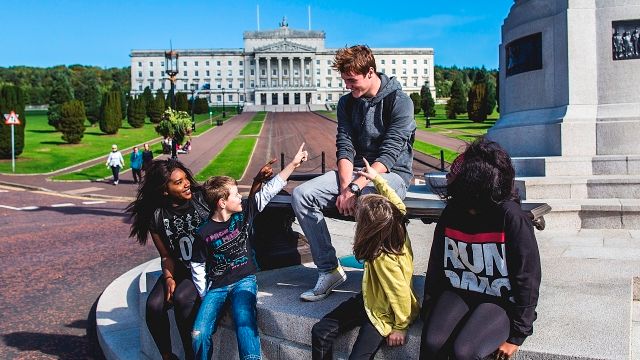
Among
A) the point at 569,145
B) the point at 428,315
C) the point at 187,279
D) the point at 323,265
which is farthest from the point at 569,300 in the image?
the point at 569,145

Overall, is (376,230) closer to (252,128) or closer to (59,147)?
(59,147)

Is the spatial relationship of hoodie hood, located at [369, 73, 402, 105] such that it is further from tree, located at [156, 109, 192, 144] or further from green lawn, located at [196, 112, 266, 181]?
green lawn, located at [196, 112, 266, 181]

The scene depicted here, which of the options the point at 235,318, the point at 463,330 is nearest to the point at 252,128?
the point at 235,318

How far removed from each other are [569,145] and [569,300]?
4.80m

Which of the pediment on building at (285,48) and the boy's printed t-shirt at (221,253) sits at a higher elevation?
the pediment on building at (285,48)

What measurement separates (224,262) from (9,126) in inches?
1224

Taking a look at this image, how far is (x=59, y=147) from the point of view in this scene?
36.1 meters

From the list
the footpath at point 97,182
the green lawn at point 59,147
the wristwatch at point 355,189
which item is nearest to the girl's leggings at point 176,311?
the wristwatch at point 355,189

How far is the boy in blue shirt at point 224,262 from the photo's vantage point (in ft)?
11.0

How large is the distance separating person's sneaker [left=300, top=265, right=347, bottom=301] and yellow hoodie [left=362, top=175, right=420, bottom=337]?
1.83ft

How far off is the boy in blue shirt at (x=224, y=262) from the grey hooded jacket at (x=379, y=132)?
382 millimetres

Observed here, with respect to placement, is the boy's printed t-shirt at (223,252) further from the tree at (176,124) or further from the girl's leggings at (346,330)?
the tree at (176,124)

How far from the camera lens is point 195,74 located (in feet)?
453

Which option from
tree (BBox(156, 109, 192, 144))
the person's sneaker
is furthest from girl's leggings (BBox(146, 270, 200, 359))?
tree (BBox(156, 109, 192, 144))
